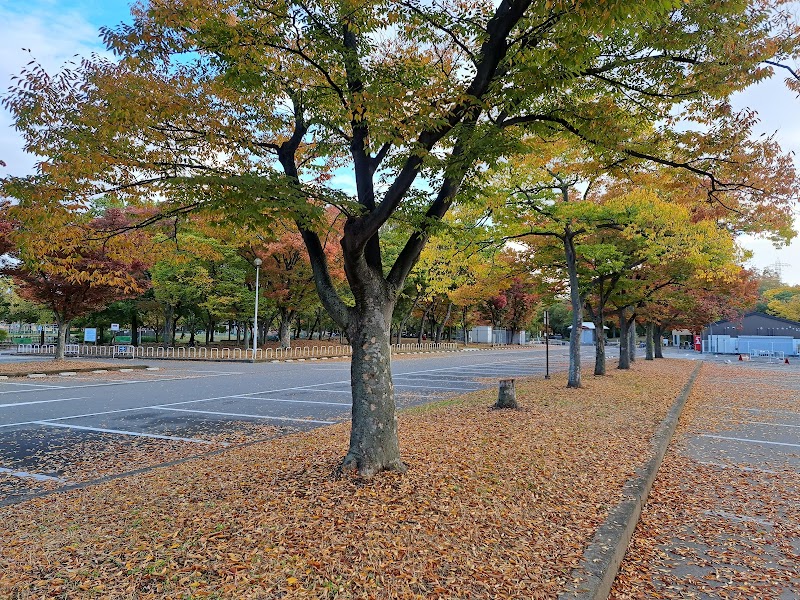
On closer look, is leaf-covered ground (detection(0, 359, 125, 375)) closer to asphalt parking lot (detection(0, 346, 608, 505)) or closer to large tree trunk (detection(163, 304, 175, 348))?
asphalt parking lot (detection(0, 346, 608, 505))

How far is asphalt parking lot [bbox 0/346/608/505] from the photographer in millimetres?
5941

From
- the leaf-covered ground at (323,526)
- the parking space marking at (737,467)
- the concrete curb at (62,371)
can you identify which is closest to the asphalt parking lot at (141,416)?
the concrete curb at (62,371)

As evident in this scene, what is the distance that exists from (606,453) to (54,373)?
19154mm

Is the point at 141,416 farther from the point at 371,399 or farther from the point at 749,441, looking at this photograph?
the point at 749,441

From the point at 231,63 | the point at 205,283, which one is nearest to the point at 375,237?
the point at 231,63

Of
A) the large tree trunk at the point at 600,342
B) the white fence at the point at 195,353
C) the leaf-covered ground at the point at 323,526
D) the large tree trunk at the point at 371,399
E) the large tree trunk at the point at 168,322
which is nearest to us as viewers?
the leaf-covered ground at the point at 323,526

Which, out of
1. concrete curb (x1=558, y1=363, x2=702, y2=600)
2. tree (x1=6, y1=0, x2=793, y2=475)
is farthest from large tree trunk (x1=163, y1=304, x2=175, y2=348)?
concrete curb (x1=558, y1=363, x2=702, y2=600)

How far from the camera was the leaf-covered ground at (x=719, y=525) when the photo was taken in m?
3.29

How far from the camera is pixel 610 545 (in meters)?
3.42

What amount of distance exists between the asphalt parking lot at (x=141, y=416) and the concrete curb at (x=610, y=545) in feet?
16.0

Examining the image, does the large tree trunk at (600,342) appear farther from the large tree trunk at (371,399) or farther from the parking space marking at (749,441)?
the large tree trunk at (371,399)

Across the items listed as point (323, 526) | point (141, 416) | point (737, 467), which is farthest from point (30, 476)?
point (737, 467)

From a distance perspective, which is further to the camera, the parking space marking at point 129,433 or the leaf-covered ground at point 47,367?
the leaf-covered ground at point 47,367

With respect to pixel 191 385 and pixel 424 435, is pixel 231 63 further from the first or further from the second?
pixel 191 385
